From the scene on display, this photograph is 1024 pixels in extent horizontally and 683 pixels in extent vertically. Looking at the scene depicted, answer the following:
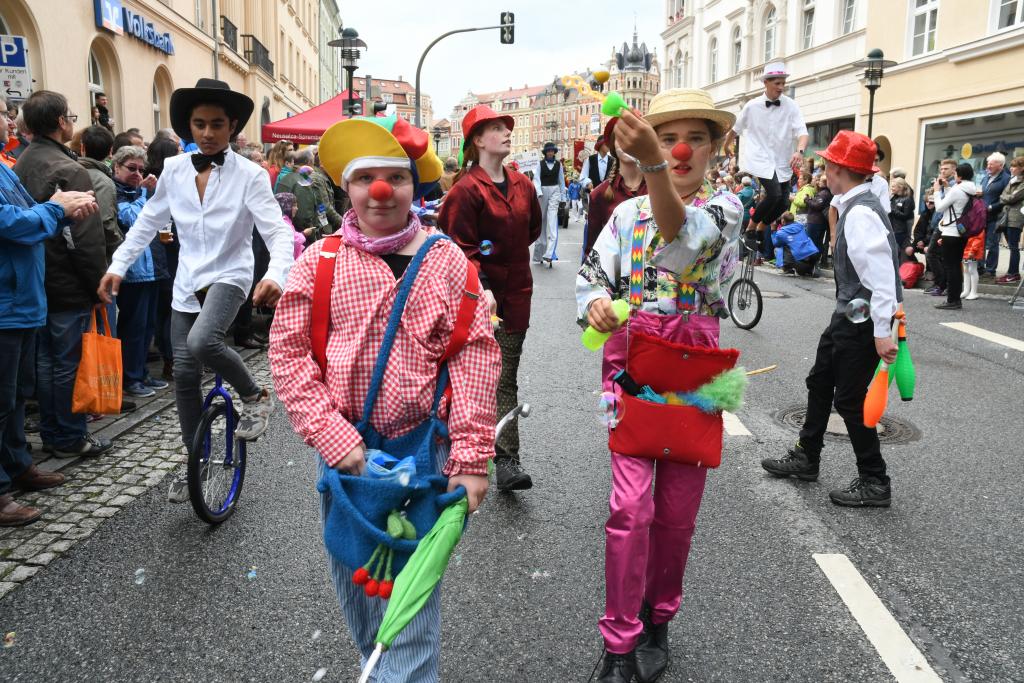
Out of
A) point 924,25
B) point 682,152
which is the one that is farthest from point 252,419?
point 924,25

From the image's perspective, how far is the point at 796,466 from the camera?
4.81 m

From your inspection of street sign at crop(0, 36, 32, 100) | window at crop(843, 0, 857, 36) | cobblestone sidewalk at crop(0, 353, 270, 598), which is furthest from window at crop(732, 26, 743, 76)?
cobblestone sidewalk at crop(0, 353, 270, 598)

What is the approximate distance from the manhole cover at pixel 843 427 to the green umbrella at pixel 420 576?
418 cm

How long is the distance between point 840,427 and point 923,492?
4.42 ft

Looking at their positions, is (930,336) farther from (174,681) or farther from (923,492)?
(174,681)

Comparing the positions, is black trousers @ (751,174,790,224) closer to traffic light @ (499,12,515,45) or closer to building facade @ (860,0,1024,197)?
building facade @ (860,0,1024,197)

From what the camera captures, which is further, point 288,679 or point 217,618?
point 217,618

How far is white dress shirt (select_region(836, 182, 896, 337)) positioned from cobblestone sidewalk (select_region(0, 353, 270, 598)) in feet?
13.1

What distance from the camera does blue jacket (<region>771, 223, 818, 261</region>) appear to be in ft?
48.3

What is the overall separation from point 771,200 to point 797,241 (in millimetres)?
5459

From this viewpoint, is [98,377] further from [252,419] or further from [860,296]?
[860,296]

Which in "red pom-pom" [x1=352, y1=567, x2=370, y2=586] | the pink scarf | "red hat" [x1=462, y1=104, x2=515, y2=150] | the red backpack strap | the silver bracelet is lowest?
"red pom-pom" [x1=352, y1=567, x2=370, y2=586]

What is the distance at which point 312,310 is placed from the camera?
2199mm

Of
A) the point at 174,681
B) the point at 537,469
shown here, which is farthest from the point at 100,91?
the point at 174,681
